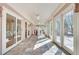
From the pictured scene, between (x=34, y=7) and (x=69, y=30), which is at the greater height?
(x=34, y=7)

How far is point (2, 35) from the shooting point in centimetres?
533

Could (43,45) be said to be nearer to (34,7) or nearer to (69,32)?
(69,32)

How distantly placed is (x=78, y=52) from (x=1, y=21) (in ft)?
11.0

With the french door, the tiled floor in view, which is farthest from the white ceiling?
the tiled floor

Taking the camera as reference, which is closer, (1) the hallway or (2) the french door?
(1) the hallway

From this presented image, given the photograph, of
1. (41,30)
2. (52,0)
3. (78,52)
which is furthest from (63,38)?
(41,30)

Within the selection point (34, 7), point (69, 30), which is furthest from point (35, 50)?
point (34, 7)

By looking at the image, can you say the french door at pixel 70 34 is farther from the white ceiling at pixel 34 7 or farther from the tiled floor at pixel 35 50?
the white ceiling at pixel 34 7

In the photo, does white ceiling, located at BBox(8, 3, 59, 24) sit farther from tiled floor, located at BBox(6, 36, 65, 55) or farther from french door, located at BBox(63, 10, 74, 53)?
tiled floor, located at BBox(6, 36, 65, 55)

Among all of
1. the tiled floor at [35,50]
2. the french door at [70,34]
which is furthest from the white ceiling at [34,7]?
the tiled floor at [35,50]
